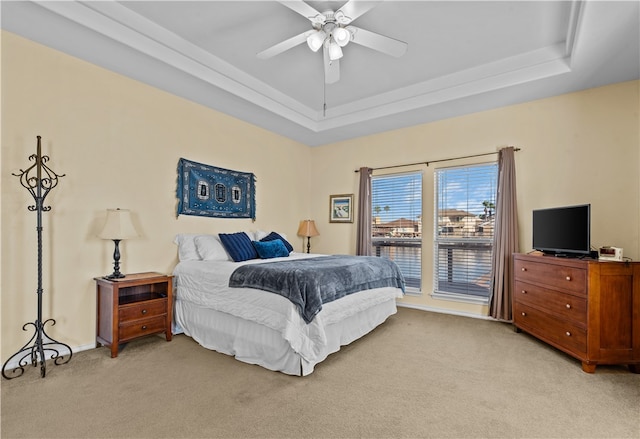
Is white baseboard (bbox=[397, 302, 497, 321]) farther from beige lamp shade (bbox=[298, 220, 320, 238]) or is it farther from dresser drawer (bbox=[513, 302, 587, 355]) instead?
beige lamp shade (bbox=[298, 220, 320, 238])

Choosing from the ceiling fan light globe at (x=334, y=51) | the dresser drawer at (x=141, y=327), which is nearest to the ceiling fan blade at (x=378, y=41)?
the ceiling fan light globe at (x=334, y=51)

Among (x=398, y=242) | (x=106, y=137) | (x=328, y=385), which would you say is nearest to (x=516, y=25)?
(x=398, y=242)

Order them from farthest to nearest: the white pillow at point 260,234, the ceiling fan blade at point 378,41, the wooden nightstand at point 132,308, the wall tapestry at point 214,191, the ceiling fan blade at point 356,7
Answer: the white pillow at point 260,234, the wall tapestry at point 214,191, the wooden nightstand at point 132,308, the ceiling fan blade at point 378,41, the ceiling fan blade at point 356,7

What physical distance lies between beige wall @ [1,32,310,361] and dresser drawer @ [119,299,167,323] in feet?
1.49

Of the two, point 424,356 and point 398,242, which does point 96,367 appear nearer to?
point 424,356

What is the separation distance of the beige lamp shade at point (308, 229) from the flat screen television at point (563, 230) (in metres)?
3.21

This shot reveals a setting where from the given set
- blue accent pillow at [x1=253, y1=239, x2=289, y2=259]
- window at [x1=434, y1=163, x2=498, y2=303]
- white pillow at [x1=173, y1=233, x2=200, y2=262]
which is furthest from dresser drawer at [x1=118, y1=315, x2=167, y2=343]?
window at [x1=434, y1=163, x2=498, y2=303]

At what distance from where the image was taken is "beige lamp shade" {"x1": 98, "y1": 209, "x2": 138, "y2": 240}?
116 inches

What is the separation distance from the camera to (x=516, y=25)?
284 cm

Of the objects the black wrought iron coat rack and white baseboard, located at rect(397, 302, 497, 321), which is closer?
the black wrought iron coat rack

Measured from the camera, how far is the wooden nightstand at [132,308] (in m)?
2.85

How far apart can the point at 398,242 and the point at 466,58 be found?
2608mm

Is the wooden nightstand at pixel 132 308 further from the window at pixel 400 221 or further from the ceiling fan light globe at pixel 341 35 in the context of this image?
the window at pixel 400 221

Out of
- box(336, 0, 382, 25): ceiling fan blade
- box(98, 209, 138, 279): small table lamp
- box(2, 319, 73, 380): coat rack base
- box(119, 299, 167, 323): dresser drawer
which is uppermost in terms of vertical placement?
box(336, 0, 382, 25): ceiling fan blade
